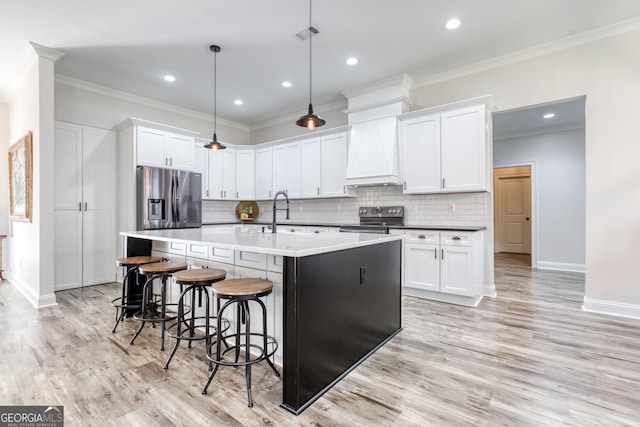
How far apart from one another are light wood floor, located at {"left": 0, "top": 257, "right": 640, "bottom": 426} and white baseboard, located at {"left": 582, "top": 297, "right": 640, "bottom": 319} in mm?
177

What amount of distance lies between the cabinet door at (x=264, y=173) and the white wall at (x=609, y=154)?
4.58 meters

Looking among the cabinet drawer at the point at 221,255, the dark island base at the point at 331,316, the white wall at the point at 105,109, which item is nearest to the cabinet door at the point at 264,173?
the white wall at the point at 105,109

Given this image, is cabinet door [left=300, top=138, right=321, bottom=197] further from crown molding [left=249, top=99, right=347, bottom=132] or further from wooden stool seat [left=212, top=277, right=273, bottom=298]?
wooden stool seat [left=212, top=277, right=273, bottom=298]

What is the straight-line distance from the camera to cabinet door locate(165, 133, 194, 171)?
5.04 metres

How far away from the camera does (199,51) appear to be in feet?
12.4

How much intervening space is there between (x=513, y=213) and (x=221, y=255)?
8.00 metres

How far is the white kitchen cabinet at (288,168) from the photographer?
5.79 m

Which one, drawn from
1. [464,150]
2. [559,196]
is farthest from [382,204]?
[559,196]

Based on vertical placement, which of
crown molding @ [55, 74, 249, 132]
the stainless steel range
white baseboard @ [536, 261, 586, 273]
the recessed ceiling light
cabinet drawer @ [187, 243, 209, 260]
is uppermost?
the recessed ceiling light

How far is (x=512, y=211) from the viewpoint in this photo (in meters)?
8.05

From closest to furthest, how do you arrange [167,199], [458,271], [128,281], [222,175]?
[128,281] < [458,271] < [167,199] < [222,175]

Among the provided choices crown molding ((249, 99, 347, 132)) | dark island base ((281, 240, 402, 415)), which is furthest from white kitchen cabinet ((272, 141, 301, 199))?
dark island base ((281, 240, 402, 415))

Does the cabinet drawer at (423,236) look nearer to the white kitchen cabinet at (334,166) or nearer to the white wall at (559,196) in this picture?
the white kitchen cabinet at (334,166)

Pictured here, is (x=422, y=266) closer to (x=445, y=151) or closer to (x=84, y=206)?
(x=445, y=151)
